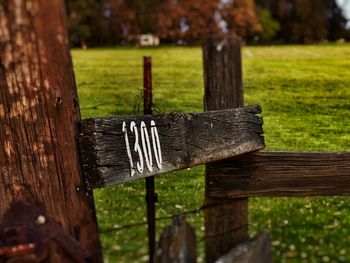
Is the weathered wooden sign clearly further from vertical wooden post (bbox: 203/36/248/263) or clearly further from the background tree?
the background tree

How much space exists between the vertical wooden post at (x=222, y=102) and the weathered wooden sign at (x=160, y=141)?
0.09 metres

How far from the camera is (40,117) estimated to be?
2.43 m

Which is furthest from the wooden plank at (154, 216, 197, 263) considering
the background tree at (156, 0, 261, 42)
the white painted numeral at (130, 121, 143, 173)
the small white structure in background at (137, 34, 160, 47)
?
the small white structure in background at (137, 34, 160, 47)

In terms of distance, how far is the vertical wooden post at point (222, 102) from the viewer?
287cm

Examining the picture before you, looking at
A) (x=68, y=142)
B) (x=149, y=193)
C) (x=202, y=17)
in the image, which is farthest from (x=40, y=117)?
(x=202, y=17)

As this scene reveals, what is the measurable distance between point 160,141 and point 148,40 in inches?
120

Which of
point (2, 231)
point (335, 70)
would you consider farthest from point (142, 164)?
point (335, 70)

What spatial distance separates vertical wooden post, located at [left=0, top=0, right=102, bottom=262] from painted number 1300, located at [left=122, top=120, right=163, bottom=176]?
22cm

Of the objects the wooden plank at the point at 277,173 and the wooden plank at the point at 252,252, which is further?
the wooden plank at the point at 277,173

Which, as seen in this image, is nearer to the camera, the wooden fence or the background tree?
the wooden fence

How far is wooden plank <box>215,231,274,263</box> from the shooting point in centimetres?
237

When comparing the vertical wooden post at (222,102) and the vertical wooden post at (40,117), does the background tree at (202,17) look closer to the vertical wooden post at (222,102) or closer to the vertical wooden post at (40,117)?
the vertical wooden post at (222,102)

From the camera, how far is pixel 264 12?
4.71 meters

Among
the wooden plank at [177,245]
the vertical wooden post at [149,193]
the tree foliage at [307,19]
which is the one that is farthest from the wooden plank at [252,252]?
the tree foliage at [307,19]
